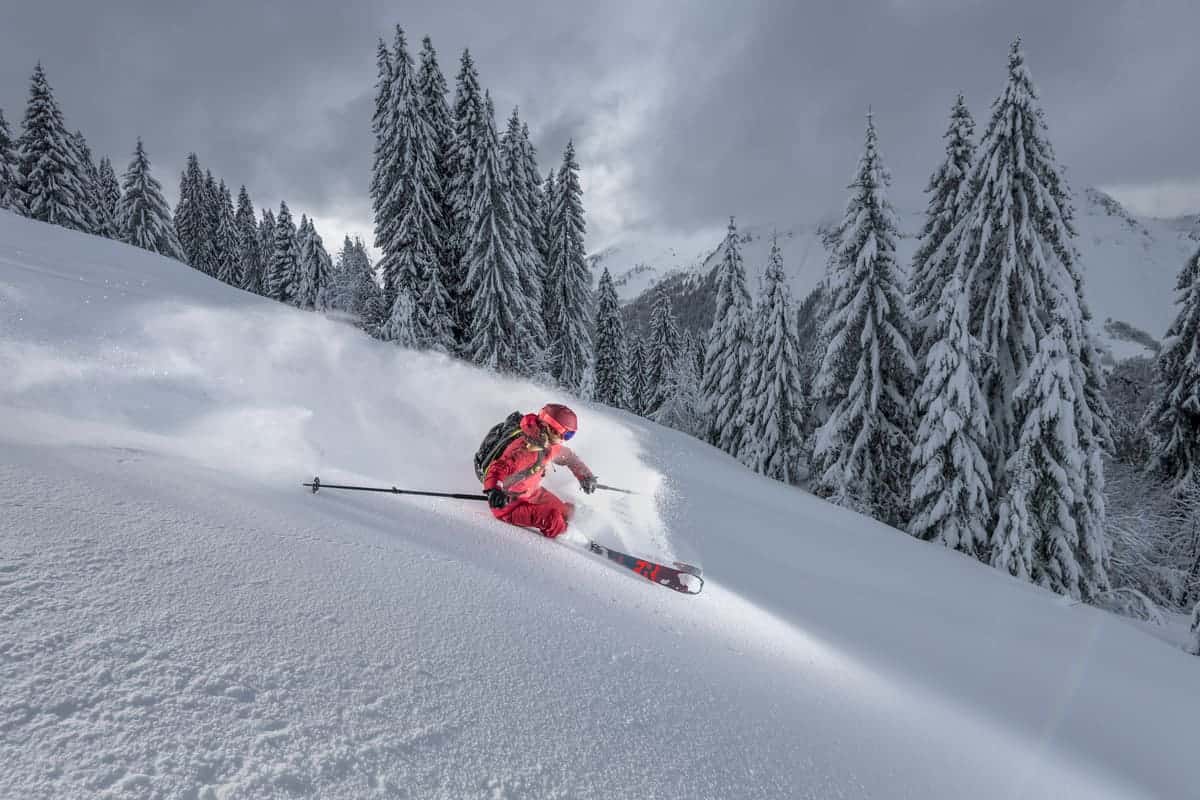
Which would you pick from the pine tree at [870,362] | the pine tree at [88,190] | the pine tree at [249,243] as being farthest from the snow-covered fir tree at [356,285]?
the pine tree at [870,362]

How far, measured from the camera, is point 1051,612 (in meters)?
7.70

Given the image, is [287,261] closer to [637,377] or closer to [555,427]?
[637,377]

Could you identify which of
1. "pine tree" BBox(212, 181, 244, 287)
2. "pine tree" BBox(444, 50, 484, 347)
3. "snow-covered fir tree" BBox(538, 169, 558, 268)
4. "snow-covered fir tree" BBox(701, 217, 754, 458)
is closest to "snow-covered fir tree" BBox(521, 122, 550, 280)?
"snow-covered fir tree" BBox(538, 169, 558, 268)

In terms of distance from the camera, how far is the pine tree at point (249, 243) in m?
56.5

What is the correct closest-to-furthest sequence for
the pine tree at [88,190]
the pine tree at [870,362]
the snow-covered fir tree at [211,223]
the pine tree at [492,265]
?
the pine tree at [870,362] → the pine tree at [492,265] → the pine tree at [88,190] → the snow-covered fir tree at [211,223]

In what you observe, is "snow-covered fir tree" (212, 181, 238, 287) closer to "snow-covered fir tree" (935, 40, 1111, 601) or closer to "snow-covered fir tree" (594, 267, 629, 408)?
"snow-covered fir tree" (594, 267, 629, 408)

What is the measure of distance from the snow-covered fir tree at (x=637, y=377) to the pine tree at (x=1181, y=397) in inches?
1288

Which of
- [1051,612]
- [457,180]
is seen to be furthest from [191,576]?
[457,180]

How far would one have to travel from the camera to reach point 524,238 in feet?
88.0

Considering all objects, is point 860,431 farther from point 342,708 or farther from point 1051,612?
A: point 342,708

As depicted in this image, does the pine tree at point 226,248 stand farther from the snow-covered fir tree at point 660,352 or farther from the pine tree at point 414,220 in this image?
the snow-covered fir tree at point 660,352

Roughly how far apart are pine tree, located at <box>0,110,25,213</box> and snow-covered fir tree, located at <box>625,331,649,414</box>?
4031 cm

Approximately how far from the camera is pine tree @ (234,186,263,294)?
56469 millimetres

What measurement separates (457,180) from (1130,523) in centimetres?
2943
